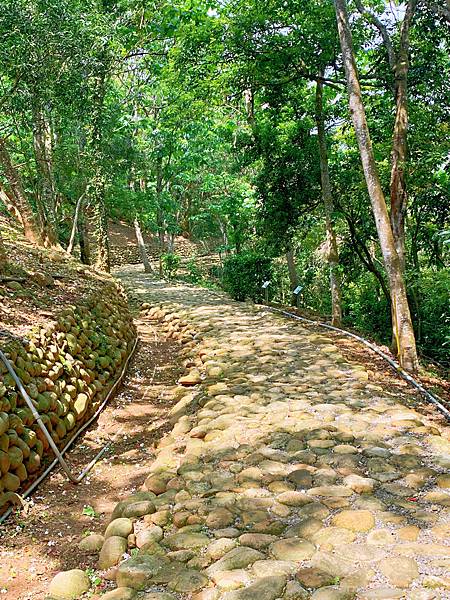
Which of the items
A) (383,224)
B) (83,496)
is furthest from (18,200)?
(83,496)

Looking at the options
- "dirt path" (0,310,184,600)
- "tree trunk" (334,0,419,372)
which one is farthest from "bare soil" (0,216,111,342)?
"tree trunk" (334,0,419,372)

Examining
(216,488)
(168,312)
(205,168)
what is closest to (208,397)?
(216,488)

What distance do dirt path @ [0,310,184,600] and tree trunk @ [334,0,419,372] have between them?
9.41 ft

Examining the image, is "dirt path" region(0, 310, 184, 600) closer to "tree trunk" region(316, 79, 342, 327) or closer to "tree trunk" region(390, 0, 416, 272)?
"tree trunk" region(316, 79, 342, 327)

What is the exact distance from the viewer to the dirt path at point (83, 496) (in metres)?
3.09

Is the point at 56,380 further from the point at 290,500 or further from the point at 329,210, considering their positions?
the point at 329,210

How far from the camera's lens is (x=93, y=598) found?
8.52ft

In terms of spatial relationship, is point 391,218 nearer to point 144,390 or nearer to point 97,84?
point 144,390

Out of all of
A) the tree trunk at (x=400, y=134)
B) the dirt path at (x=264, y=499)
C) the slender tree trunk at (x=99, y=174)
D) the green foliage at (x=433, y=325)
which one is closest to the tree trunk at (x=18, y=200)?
the slender tree trunk at (x=99, y=174)

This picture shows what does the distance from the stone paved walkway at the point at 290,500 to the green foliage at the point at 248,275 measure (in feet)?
21.1

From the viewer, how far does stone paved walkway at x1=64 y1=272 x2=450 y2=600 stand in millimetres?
2424

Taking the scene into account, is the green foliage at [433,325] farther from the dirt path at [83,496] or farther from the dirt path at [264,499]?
the dirt path at [83,496]

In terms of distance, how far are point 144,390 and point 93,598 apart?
13.7ft

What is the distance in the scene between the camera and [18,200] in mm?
9336
